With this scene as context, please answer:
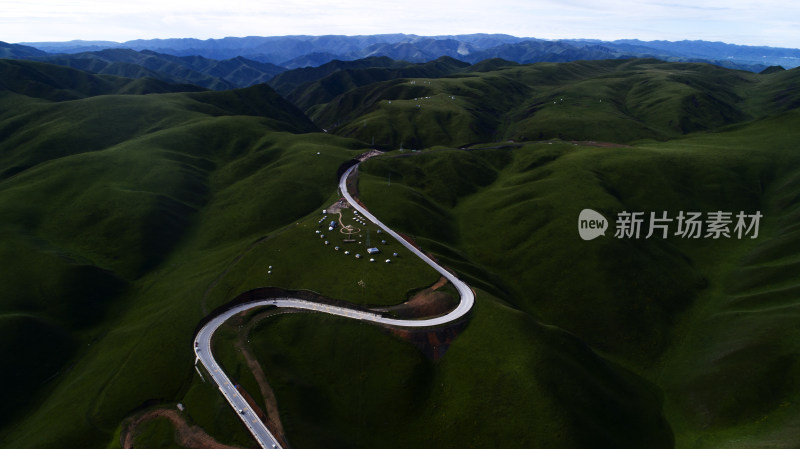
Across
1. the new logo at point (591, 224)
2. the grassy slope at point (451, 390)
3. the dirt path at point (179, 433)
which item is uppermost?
the new logo at point (591, 224)

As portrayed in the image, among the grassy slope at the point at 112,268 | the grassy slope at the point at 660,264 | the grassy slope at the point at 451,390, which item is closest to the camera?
the grassy slope at the point at 451,390

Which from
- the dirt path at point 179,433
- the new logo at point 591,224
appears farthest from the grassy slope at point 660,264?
the dirt path at point 179,433

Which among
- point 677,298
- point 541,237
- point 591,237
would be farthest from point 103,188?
point 677,298

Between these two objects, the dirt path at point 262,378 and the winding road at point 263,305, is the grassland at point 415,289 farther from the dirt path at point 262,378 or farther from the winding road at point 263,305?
the winding road at point 263,305

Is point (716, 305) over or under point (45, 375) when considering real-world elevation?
over

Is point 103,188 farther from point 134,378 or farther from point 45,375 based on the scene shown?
point 134,378

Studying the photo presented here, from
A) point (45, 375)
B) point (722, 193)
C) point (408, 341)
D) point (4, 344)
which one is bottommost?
point (45, 375)

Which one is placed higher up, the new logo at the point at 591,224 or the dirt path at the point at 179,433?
the new logo at the point at 591,224
